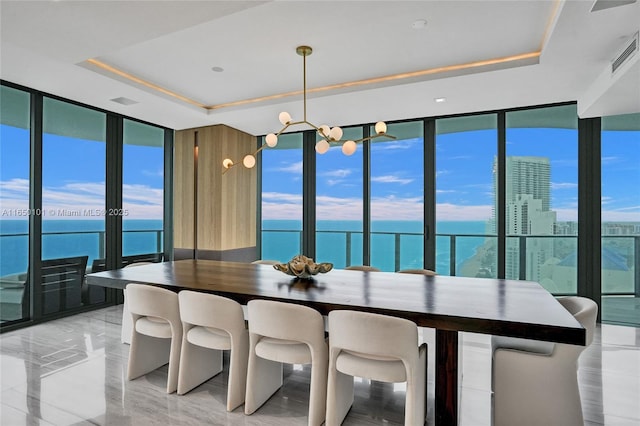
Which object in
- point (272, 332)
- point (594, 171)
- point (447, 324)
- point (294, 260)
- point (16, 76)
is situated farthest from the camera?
point (594, 171)

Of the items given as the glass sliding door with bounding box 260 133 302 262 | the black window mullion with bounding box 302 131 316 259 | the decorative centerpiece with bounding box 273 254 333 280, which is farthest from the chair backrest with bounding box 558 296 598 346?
the glass sliding door with bounding box 260 133 302 262

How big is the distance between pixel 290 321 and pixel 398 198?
13.4 ft

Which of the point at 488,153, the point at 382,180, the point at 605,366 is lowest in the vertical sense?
the point at 605,366

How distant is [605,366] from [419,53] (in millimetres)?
3356

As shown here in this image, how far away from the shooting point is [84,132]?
5012 mm

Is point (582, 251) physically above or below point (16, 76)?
below

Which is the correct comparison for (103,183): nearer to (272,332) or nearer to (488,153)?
(272,332)

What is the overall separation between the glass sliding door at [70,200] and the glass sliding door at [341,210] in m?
3.35

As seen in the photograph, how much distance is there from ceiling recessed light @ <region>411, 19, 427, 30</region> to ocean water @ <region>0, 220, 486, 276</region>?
10.2 feet

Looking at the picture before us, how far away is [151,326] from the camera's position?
114 inches

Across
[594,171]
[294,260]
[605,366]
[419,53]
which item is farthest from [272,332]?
[594,171]

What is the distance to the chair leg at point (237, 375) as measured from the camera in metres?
2.50

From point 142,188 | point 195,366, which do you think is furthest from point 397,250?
point 142,188

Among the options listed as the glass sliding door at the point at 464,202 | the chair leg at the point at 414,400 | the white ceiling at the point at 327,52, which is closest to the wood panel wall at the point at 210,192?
the white ceiling at the point at 327,52
